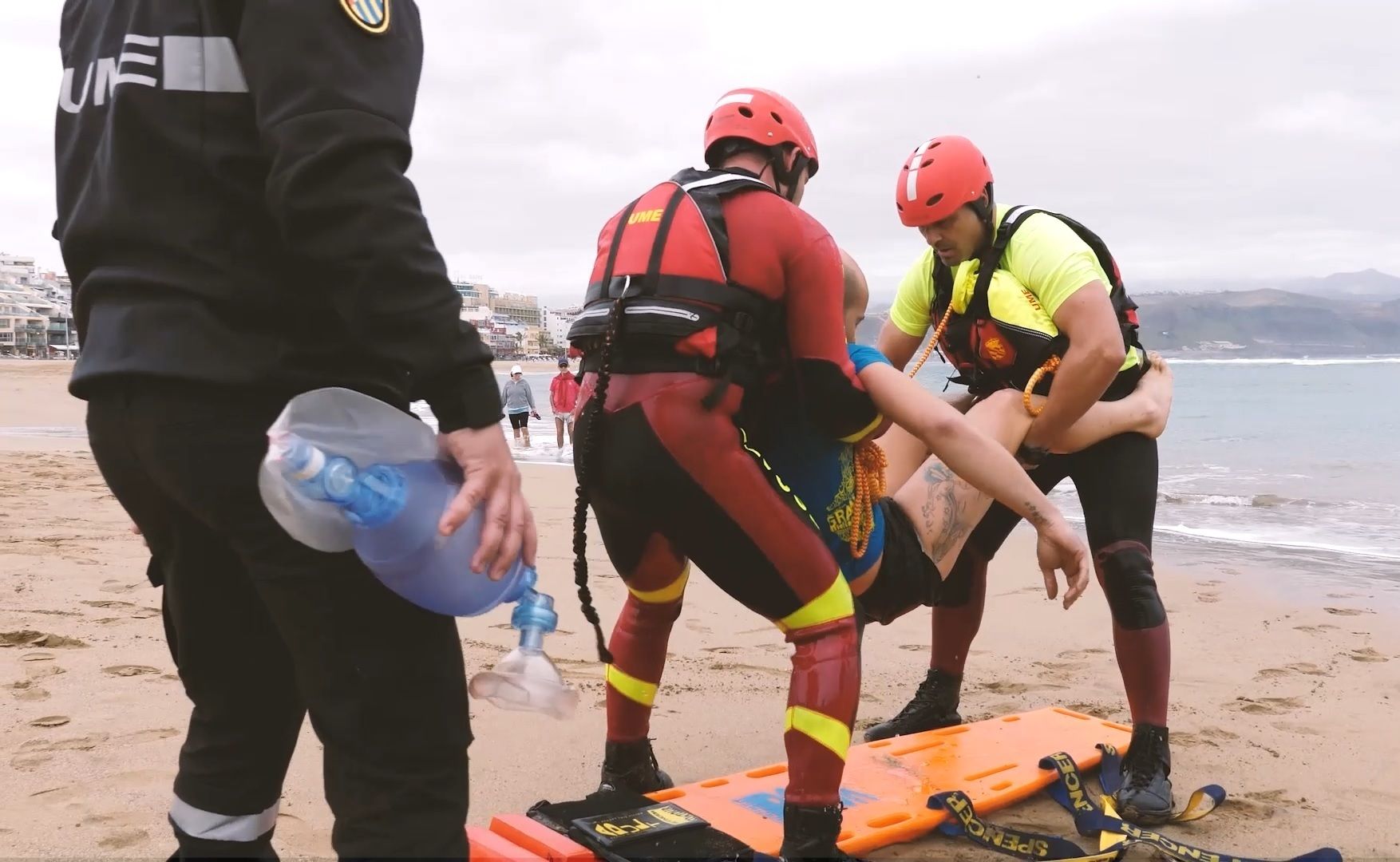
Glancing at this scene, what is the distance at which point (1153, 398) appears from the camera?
3.93 meters

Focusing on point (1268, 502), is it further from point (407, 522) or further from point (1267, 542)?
point (407, 522)

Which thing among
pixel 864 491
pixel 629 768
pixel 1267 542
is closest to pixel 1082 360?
pixel 864 491

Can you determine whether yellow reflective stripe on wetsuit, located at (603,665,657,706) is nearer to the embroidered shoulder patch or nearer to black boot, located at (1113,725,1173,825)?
black boot, located at (1113,725,1173,825)

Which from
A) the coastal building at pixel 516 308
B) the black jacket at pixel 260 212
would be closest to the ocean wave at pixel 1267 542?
the black jacket at pixel 260 212

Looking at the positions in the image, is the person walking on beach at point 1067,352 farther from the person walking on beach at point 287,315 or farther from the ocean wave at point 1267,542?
the ocean wave at point 1267,542

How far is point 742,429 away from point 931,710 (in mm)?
2084

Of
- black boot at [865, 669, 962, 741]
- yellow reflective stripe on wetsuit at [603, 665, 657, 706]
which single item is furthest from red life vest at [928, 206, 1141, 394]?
yellow reflective stripe on wetsuit at [603, 665, 657, 706]

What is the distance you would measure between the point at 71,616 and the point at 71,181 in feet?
13.8

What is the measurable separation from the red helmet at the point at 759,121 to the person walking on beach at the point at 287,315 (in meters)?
1.50

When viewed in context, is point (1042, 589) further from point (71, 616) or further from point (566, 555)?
point (71, 616)

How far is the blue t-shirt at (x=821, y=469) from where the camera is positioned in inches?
117

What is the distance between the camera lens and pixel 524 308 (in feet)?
584

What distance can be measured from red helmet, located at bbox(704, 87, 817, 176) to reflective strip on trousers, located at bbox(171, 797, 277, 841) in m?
2.16

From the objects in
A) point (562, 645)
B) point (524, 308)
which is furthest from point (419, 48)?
point (524, 308)
